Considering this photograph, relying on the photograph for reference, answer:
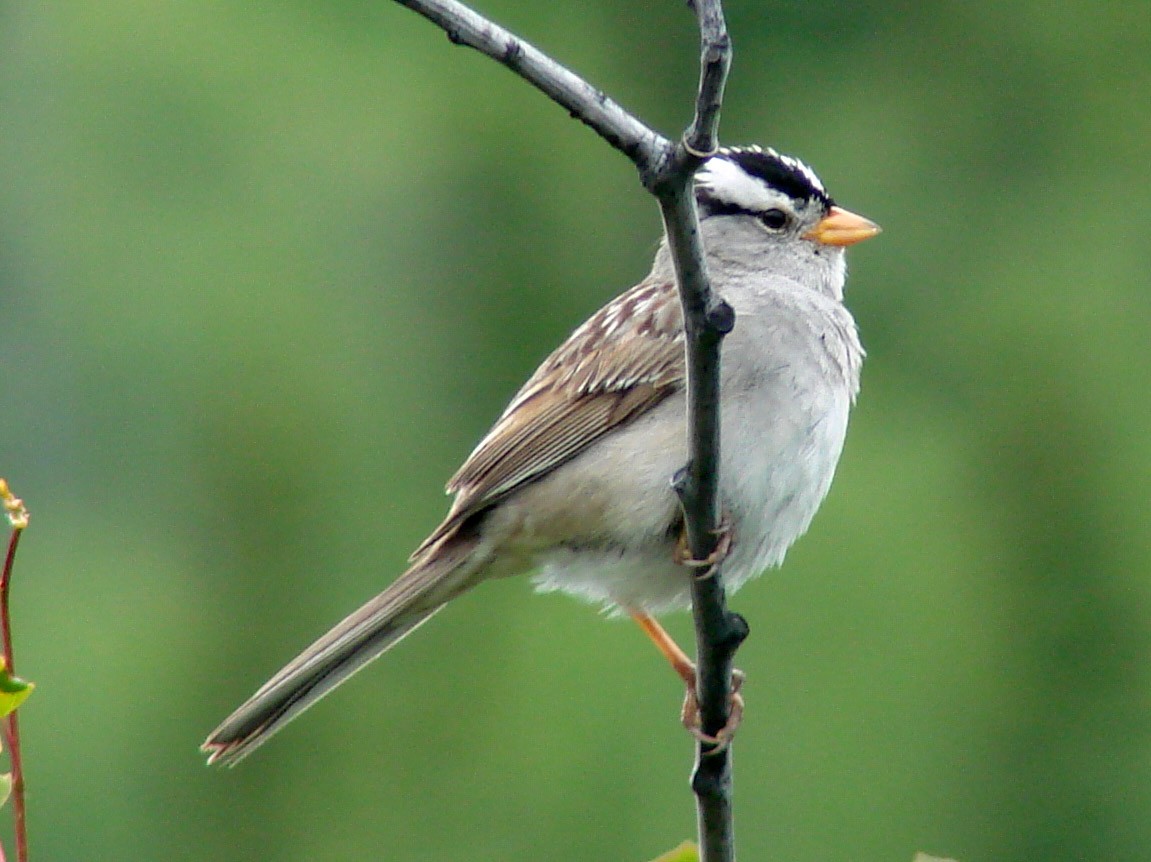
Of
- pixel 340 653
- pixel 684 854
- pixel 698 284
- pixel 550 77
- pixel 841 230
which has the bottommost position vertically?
pixel 684 854

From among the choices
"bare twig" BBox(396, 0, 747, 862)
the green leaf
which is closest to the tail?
"bare twig" BBox(396, 0, 747, 862)

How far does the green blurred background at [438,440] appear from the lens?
11.2 m

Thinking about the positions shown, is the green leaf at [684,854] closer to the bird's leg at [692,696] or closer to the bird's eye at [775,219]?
the bird's leg at [692,696]

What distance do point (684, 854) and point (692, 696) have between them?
125 centimetres

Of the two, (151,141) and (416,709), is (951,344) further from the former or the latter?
(151,141)

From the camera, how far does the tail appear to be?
12.1ft

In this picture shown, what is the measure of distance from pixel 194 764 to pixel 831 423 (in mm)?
9479

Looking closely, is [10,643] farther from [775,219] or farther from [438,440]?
[438,440]

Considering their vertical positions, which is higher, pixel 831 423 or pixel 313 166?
pixel 313 166

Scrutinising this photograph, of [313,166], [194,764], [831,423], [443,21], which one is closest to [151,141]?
[313,166]

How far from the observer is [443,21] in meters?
1.99

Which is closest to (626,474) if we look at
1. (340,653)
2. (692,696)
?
(692,696)

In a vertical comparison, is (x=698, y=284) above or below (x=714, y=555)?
above

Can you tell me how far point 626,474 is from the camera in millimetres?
3834
